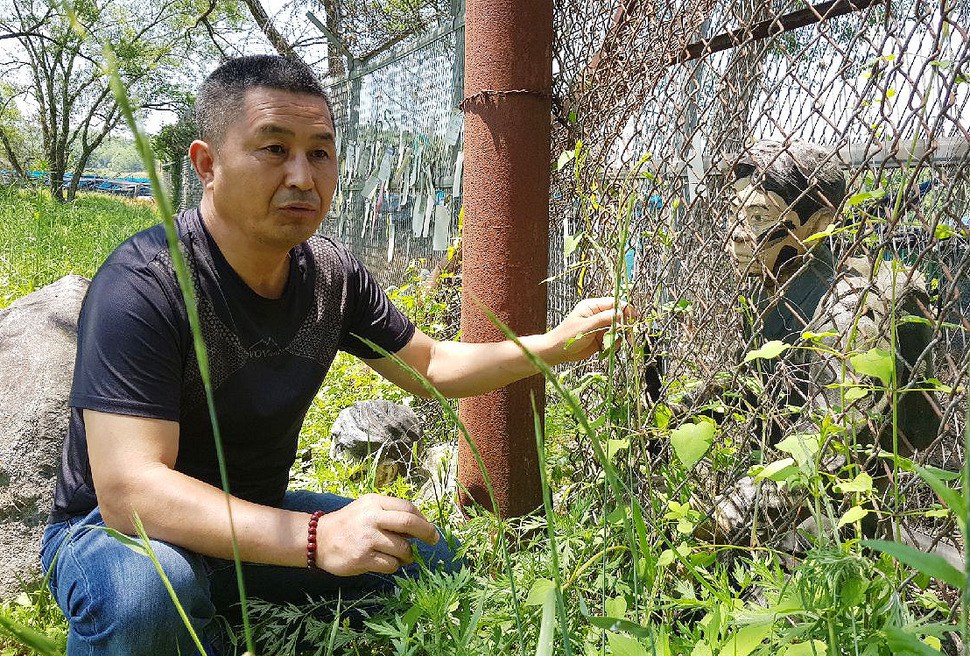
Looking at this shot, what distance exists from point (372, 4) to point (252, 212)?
3.93 meters

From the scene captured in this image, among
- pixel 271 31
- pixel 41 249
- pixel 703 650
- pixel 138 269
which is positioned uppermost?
pixel 271 31

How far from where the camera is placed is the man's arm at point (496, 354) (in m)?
1.80

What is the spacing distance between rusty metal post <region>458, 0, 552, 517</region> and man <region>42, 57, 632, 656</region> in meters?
0.15

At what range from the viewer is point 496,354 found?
206 centimetres

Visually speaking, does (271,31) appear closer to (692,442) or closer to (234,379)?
(234,379)

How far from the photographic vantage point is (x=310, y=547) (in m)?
1.47

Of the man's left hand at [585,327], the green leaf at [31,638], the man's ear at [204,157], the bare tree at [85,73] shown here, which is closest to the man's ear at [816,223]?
the man's left hand at [585,327]

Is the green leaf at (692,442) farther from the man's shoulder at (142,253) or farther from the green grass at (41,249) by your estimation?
the green grass at (41,249)

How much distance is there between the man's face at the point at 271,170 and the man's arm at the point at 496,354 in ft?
1.41

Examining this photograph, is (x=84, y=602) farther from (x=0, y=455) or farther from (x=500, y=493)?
(x=0, y=455)

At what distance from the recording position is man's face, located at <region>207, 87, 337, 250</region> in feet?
5.98

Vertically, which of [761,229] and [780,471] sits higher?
[761,229]

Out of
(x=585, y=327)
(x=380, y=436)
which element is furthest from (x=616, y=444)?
(x=380, y=436)

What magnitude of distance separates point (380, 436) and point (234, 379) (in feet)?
4.16
